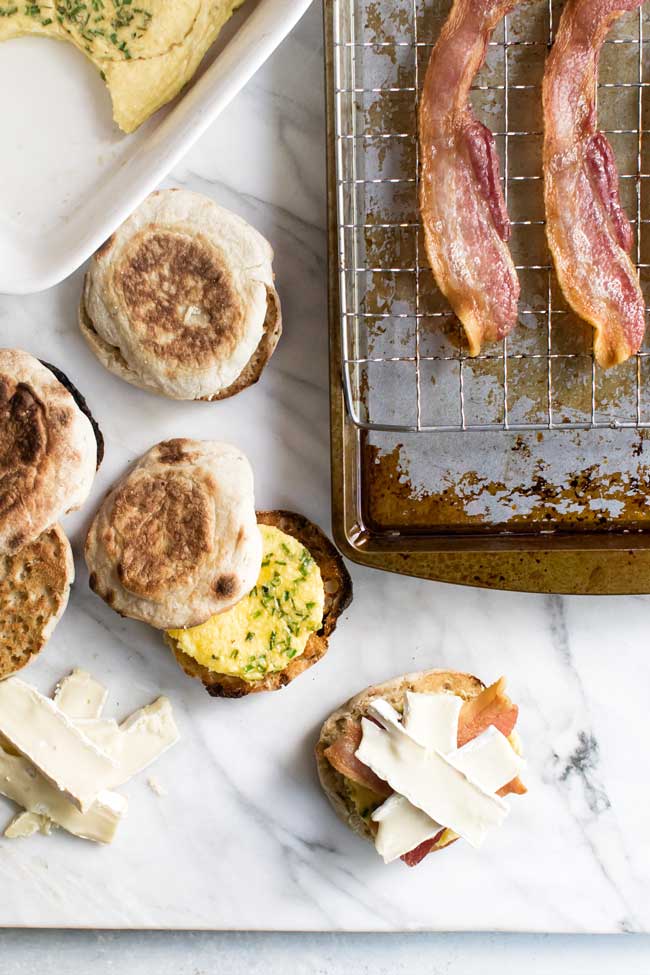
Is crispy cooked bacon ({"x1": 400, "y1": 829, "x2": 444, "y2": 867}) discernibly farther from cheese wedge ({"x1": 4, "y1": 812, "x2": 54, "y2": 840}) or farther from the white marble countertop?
cheese wedge ({"x1": 4, "y1": 812, "x2": 54, "y2": 840})

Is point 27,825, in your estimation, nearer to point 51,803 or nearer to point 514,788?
point 51,803

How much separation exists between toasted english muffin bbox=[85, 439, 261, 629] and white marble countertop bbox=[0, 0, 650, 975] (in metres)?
0.09

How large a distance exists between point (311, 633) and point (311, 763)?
311 millimetres

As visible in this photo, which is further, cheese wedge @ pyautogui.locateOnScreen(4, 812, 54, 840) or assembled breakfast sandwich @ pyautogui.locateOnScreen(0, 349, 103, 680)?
cheese wedge @ pyautogui.locateOnScreen(4, 812, 54, 840)

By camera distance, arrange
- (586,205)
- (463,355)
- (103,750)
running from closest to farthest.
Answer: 1. (586,205)
2. (463,355)
3. (103,750)

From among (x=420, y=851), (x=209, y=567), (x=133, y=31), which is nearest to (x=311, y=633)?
(x=209, y=567)

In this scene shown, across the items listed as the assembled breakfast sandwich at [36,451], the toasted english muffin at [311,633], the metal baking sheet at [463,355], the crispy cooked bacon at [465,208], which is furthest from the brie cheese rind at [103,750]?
the crispy cooked bacon at [465,208]

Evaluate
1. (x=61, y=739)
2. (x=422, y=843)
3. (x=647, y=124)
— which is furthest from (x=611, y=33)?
(x=61, y=739)

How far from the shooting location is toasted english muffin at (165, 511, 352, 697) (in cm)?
194

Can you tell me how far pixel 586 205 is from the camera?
5.78ft

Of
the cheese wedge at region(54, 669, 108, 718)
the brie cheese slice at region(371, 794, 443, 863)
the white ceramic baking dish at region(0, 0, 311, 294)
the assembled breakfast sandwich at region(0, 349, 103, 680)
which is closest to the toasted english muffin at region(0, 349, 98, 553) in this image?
the assembled breakfast sandwich at region(0, 349, 103, 680)

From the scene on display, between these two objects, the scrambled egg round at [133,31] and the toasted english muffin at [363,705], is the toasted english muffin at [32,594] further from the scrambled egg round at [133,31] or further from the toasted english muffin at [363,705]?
the scrambled egg round at [133,31]

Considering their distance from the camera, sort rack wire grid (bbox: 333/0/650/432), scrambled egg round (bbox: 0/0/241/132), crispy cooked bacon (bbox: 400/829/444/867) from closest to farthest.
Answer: scrambled egg round (bbox: 0/0/241/132)
rack wire grid (bbox: 333/0/650/432)
crispy cooked bacon (bbox: 400/829/444/867)

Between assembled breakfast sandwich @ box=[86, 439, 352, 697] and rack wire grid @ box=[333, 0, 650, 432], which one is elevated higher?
rack wire grid @ box=[333, 0, 650, 432]
